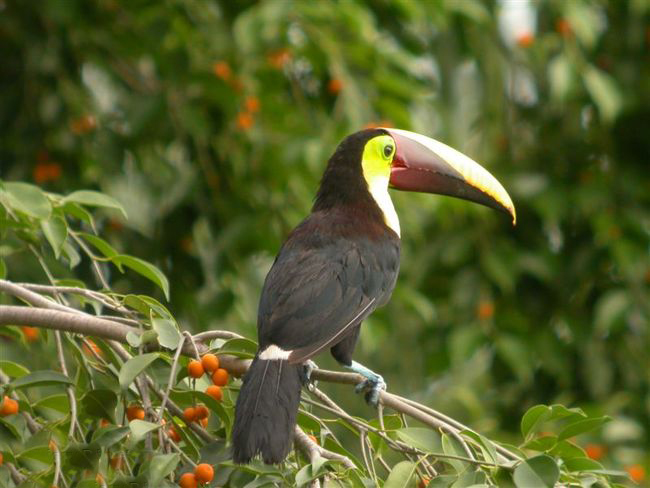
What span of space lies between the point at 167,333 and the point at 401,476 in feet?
1.63

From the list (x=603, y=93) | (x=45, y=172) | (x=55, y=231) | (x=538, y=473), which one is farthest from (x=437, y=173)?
(x=538, y=473)

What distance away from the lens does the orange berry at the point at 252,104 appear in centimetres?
432

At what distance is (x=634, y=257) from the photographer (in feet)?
15.3

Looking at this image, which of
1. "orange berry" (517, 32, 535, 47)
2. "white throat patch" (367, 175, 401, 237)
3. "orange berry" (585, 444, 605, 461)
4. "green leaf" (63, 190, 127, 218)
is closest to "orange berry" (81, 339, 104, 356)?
"green leaf" (63, 190, 127, 218)

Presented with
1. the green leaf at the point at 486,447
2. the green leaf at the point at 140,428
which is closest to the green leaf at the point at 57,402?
the green leaf at the point at 140,428

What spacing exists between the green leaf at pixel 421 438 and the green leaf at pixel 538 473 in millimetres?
184

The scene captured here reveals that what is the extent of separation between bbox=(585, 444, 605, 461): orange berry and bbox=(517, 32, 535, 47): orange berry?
5.24ft

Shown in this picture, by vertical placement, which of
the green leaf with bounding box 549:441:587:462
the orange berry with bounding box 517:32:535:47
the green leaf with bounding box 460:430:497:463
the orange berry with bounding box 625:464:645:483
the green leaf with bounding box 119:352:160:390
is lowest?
the orange berry with bounding box 625:464:645:483

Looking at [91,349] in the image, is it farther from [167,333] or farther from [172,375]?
[172,375]

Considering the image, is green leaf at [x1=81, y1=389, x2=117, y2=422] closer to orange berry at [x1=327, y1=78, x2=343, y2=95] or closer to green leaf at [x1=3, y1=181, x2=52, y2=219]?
green leaf at [x1=3, y1=181, x2=52, y2=219]

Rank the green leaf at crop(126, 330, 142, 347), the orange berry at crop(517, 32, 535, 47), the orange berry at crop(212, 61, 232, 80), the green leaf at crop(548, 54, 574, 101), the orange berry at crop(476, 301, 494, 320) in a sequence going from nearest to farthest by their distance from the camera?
the green leaf at crop(126, 330, 142, 347) < the orange berry at crop(212, 61, 232, 80) < the green leaf at crop(548, 54, 574, 101) < the orange berry at crop(476, 301, 494, 320) < the orange berry at crop(517, 32, 535, 47)

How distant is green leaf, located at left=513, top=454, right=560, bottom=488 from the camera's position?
210 cm

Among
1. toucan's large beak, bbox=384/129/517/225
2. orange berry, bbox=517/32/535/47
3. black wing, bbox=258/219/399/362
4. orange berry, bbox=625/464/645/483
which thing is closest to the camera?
black wing, bbox=258/219/399/362

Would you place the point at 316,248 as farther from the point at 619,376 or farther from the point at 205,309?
the point at 619,376
